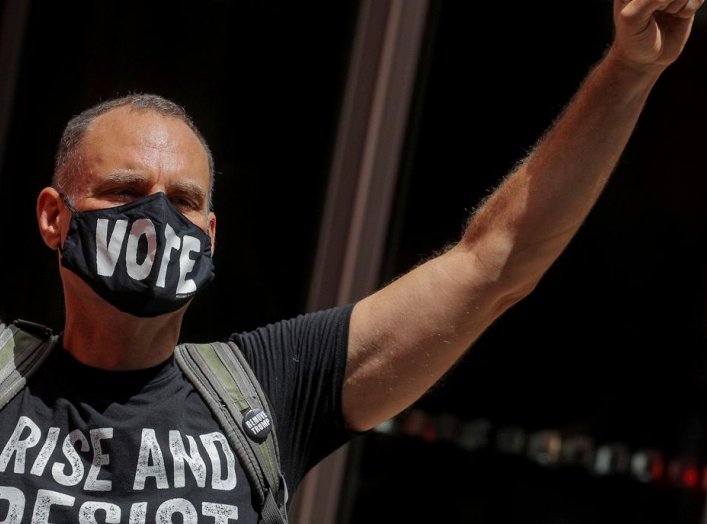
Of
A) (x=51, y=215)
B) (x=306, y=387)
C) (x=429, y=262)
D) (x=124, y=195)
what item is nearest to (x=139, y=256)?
(x=124, y=195)

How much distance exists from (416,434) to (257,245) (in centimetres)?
108

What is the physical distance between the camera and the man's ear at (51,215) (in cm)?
220

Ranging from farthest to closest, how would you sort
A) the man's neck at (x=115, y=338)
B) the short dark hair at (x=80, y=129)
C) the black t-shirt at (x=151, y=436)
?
1. the short dark hair at (x=80, y=129)
2. the man's neck at (x=115, y=338)
3. the black t-shirt at (x=151, y=436)

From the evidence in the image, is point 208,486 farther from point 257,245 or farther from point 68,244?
point 257,245

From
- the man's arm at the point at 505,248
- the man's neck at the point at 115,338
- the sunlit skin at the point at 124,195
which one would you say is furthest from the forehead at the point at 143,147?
the man's arm at the point at 505,248

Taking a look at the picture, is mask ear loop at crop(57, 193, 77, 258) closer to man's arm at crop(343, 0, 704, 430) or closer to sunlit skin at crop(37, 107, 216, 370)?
sunlit skin at crop(37, 107, 216, 370)

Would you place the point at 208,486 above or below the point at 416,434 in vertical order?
above

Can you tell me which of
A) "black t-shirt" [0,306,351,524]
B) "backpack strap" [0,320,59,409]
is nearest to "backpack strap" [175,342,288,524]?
"black t-shirt" [0,306,351,524]

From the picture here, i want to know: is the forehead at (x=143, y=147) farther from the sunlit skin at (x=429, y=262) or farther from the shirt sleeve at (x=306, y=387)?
the shirt sleeve at (x=306, y=387)

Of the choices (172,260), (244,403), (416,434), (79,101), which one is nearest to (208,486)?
(244,403)

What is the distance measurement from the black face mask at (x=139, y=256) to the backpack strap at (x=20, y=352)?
154 millimetres

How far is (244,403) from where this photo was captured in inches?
82.4

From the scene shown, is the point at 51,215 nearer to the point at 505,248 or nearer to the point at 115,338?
the point at 115,338

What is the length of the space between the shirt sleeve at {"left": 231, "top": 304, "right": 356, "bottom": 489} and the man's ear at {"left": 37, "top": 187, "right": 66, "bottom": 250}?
0.42 metres
